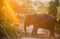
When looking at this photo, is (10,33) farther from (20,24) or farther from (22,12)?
(22,12)

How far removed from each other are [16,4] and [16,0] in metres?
0.06

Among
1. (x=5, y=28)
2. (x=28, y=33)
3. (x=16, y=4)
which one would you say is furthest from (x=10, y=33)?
(x=16, y=4)

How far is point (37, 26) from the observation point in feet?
7.65

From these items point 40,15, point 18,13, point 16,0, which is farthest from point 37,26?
point 16,0

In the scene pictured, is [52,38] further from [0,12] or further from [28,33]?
[0,12]

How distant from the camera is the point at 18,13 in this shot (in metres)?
2.35

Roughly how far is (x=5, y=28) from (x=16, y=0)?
0.42 metres

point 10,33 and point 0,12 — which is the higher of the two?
point 0,12

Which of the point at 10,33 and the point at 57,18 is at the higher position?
the point at 57,18

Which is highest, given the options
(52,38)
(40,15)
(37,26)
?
(40,15)

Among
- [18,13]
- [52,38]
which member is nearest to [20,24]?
[18,13]

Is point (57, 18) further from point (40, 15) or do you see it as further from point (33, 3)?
point (33, 3)

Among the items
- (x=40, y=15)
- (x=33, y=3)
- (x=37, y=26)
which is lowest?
(x=37, y=26)

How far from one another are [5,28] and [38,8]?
1.76 feet
